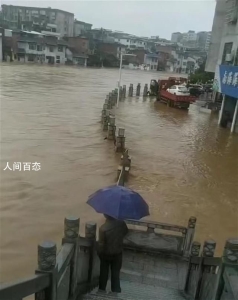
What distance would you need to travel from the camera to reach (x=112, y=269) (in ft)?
15.0

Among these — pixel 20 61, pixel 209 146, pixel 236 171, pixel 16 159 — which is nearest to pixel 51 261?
pixel 16 159

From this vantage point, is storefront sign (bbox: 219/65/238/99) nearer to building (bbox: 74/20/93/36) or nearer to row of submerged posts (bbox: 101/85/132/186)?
row of submerged posts (bbox: 101/85/132/186)

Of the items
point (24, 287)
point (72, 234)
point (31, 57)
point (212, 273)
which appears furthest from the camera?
point (31, 57)

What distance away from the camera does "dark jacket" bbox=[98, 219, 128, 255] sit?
4266 millimetres

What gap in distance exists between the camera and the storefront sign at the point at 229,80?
58.3 ft

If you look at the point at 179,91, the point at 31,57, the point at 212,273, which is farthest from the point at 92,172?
the point at 31,57

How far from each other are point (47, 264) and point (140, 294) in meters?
2.01

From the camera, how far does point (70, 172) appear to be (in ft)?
36.8

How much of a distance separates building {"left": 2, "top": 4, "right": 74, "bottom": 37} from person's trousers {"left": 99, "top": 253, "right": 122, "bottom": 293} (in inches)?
3179

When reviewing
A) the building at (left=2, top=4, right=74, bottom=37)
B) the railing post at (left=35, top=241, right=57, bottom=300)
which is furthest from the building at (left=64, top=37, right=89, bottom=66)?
the railing post at (left=35, top=241, right=57, bottom=300)

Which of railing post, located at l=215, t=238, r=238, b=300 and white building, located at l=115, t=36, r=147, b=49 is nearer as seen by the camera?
railing post, located at l=215, t=238, r=238, b=300

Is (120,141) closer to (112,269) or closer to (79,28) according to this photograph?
(112,269)

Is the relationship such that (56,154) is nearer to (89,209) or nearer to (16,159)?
(16,159)

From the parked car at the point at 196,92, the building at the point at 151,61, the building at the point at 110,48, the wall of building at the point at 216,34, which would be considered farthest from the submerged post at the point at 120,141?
the building at the point at 151,61
